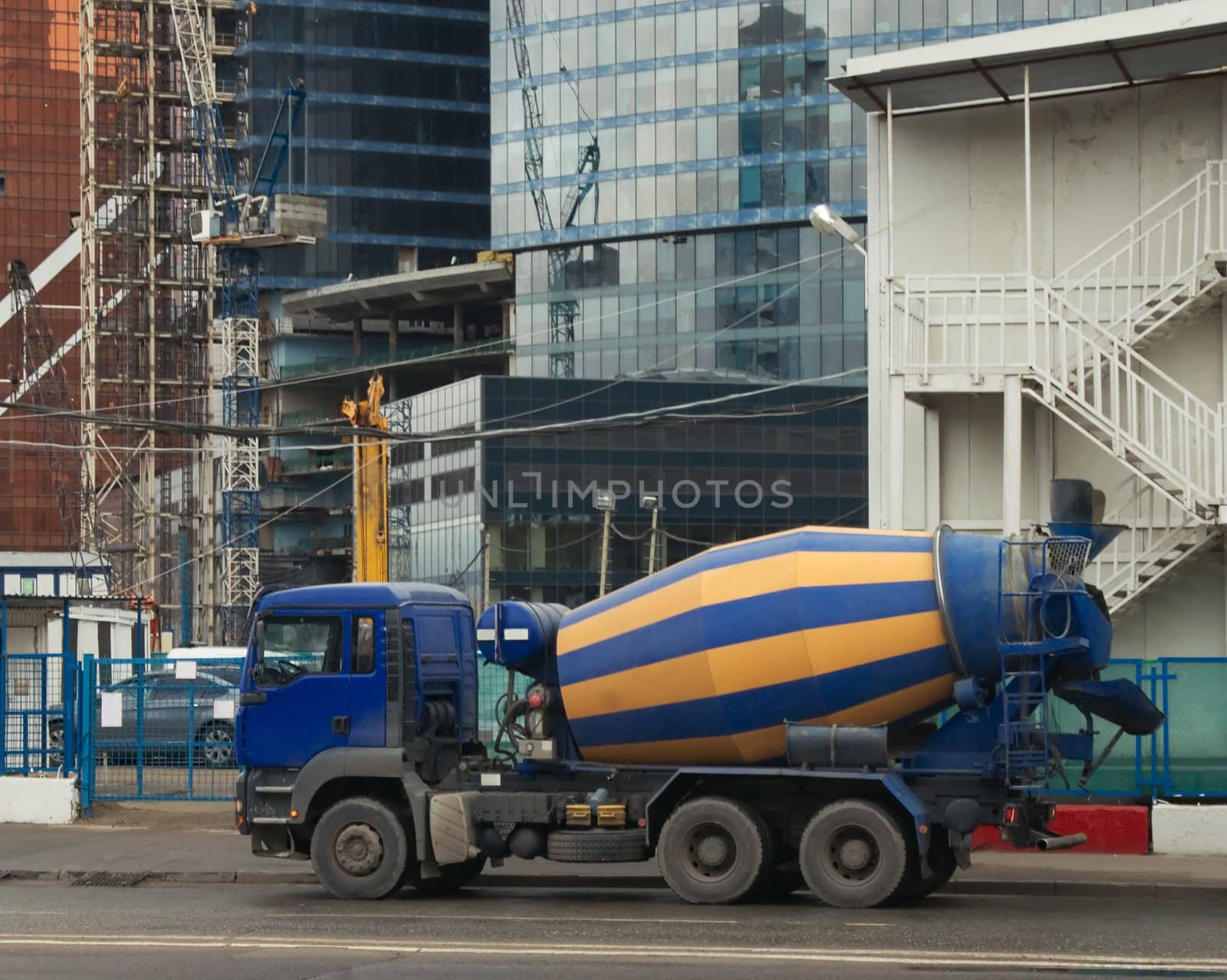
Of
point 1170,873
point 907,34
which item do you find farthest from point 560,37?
point 1170,873

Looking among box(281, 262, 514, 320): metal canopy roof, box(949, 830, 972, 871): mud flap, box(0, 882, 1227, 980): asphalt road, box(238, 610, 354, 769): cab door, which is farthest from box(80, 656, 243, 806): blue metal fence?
box(281, 262, 514, 320): metal canopy roof

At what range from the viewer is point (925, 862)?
1644cm

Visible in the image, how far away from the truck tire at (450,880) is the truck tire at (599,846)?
46.9 inches

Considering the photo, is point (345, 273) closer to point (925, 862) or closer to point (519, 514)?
point (519, 514)

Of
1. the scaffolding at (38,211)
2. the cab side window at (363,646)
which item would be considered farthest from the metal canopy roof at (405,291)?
the cab side window at (363,646)

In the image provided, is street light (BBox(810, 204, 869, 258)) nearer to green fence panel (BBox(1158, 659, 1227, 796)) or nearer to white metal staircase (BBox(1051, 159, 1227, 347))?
white metal staircase (BBox(1051, 159, 1227, 347))

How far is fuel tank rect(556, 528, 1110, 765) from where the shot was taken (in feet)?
53.1

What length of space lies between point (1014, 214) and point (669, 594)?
9468 millimetres

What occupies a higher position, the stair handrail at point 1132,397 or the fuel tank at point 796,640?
the stair handrail at point 1132,397

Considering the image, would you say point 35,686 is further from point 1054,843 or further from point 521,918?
point 1054,843

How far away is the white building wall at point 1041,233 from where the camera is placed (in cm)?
2336

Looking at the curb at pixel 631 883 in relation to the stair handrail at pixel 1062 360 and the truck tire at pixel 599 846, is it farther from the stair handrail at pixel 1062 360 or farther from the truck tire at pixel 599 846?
the stair handrail at pixel 1062 360

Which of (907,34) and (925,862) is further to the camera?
(907,34)

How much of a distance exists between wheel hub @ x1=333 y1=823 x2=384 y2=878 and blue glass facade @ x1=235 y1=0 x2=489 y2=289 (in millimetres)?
108554
